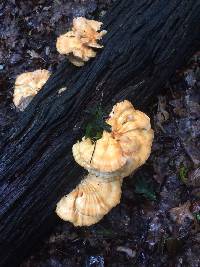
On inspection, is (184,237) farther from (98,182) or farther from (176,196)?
(98,182)

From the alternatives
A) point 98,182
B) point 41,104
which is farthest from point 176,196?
point 41,104

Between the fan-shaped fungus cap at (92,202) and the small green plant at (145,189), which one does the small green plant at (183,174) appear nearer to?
the small green plant at (145,189)

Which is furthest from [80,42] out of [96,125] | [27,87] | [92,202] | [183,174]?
[183,174]

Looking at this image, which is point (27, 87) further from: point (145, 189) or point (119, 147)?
point (145, 189)

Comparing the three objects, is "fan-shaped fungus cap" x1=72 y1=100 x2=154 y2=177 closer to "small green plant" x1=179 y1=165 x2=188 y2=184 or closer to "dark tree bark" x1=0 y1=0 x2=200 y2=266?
"dark tree bark" x1=0 y1=0 x2=200 y2=266

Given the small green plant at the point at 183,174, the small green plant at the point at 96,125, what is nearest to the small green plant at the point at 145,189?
the small green plant at the point at 183,174
